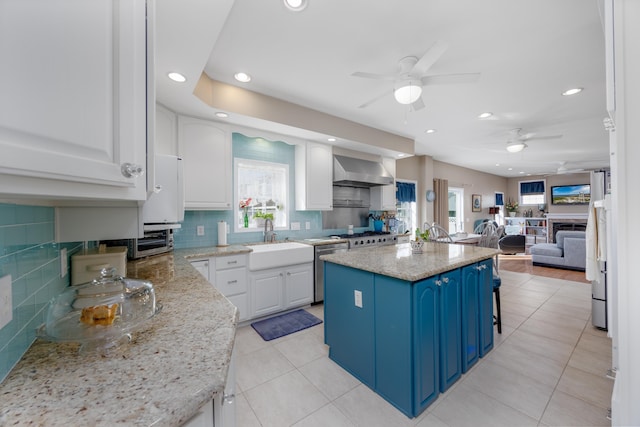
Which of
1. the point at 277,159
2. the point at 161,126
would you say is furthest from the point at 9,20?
the point at 277,159

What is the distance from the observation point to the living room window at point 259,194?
3.58 meters

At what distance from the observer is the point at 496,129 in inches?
172

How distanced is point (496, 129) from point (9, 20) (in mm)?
5486

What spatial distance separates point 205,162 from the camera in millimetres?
2953

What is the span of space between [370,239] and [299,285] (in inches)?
59.5

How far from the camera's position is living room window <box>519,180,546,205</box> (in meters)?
9.81

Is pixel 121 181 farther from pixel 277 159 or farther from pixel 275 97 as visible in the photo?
pixel 277 159

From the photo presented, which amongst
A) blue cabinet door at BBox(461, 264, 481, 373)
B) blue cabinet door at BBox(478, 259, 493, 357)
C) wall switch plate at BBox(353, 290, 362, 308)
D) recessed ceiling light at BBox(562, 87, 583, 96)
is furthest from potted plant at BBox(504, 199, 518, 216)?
wall switch plate at BBox(353, 290, 362, 308)

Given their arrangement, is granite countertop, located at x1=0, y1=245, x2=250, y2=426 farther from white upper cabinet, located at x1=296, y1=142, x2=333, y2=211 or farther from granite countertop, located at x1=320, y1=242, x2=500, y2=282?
white upper cabinet, located at x1=296, y1=142, x2=333, y2=211

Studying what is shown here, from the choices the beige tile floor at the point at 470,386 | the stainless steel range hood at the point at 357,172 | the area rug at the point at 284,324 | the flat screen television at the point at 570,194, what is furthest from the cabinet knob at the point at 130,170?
the flat screen television at the point at 570,194

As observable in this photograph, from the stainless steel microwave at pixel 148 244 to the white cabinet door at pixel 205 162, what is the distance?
0.42 m

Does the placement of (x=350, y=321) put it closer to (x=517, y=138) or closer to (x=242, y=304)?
(x=242, y=304)

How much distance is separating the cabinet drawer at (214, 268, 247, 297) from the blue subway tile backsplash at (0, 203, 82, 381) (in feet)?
5.79

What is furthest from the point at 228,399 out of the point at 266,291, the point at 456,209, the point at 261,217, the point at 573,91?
the point at 456,209
